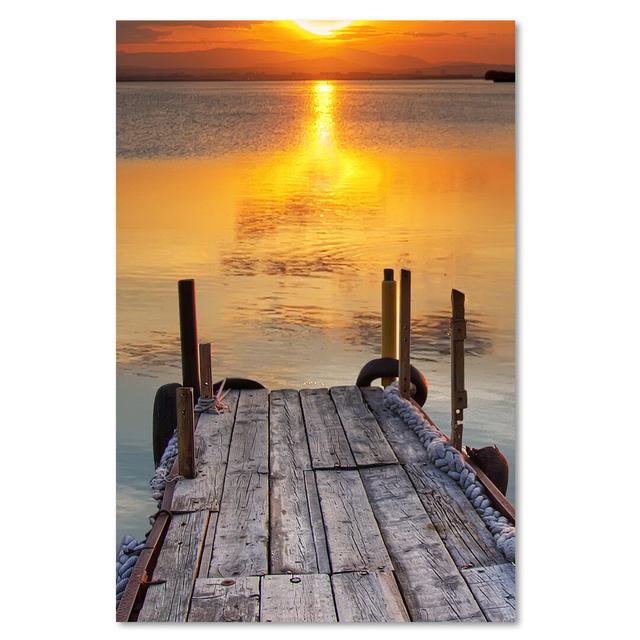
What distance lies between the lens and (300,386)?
7.62m

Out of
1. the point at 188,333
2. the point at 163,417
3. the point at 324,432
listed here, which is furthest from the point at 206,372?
the point at 324,432

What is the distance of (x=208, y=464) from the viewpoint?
7.00 m

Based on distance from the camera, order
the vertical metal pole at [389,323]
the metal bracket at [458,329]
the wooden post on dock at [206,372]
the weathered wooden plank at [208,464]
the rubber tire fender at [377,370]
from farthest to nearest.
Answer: the rubber tire fender at [377,370]
the vertical metal pole at [389,323]
the wooden post on dock at [206,372]
the metal bracket at [458,329]
the weathered wooden plank at [208,464]

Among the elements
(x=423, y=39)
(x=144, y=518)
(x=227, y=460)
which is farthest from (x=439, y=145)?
(x=144, y=518)

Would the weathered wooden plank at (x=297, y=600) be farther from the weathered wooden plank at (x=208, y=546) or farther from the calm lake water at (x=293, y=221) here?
the calm lake water at (x=293, y=221)

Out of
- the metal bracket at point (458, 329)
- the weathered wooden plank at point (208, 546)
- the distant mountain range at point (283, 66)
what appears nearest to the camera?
the weathered wooden plank at point (208, 546)

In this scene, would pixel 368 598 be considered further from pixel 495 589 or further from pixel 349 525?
pixel 349 525

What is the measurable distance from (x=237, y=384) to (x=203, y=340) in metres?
0.63

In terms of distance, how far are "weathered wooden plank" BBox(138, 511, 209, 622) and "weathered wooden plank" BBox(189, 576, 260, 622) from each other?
0.15 feet

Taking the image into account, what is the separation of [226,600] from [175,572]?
331mm

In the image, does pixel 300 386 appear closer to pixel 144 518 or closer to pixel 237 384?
pixel 237 384

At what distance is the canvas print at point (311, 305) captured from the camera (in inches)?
223

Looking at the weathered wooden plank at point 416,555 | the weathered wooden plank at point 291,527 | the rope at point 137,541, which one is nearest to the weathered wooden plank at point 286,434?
the weathered wooden plank at point 291,527

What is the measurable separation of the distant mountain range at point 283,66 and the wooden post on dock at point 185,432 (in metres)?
1.59
